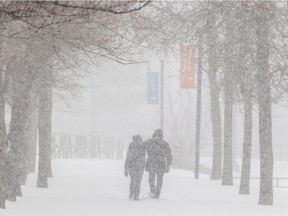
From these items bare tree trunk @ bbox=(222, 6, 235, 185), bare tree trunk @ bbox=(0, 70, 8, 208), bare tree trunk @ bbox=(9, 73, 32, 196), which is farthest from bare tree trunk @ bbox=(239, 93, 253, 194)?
bare tree trunk @ bbox=(0, 70, 8, 208)

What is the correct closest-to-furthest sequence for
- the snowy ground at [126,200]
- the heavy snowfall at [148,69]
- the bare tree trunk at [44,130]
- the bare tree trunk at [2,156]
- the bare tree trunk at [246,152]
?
the heavy snowfall at [148,69] < the bare tree trunk at [2,156] < the snowy ground at [126,200] < the bare tree trunk at [246,152] < the bare tree trunk at [44,130]

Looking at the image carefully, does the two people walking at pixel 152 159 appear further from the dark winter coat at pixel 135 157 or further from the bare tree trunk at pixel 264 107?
the bare tree trunk at pixel 264 107

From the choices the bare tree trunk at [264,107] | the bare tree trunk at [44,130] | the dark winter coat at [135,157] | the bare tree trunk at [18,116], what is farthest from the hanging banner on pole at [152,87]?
the bare tree trunk at [18,116]

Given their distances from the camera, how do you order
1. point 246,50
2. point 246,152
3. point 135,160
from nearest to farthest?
point 246,50, point 135,160, point 246,152

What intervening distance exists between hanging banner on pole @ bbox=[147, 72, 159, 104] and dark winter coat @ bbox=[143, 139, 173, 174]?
53.4 ft

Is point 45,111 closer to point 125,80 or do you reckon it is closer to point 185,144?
point 185,144

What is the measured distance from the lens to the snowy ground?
1672 cm

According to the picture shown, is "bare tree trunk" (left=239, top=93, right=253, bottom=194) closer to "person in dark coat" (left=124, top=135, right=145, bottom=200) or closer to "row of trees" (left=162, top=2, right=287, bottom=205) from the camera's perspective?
"row of trees" (left=162, top=2, right=287, bottom=205)

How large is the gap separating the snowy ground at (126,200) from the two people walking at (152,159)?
510 mm

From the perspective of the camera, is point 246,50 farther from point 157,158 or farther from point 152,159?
point 152,159

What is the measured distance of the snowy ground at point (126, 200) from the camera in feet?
54.9

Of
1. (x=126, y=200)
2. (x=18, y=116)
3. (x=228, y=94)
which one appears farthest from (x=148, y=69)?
(x=18, y=116)

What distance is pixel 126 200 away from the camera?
19.5 m

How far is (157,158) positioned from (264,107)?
123 inches
